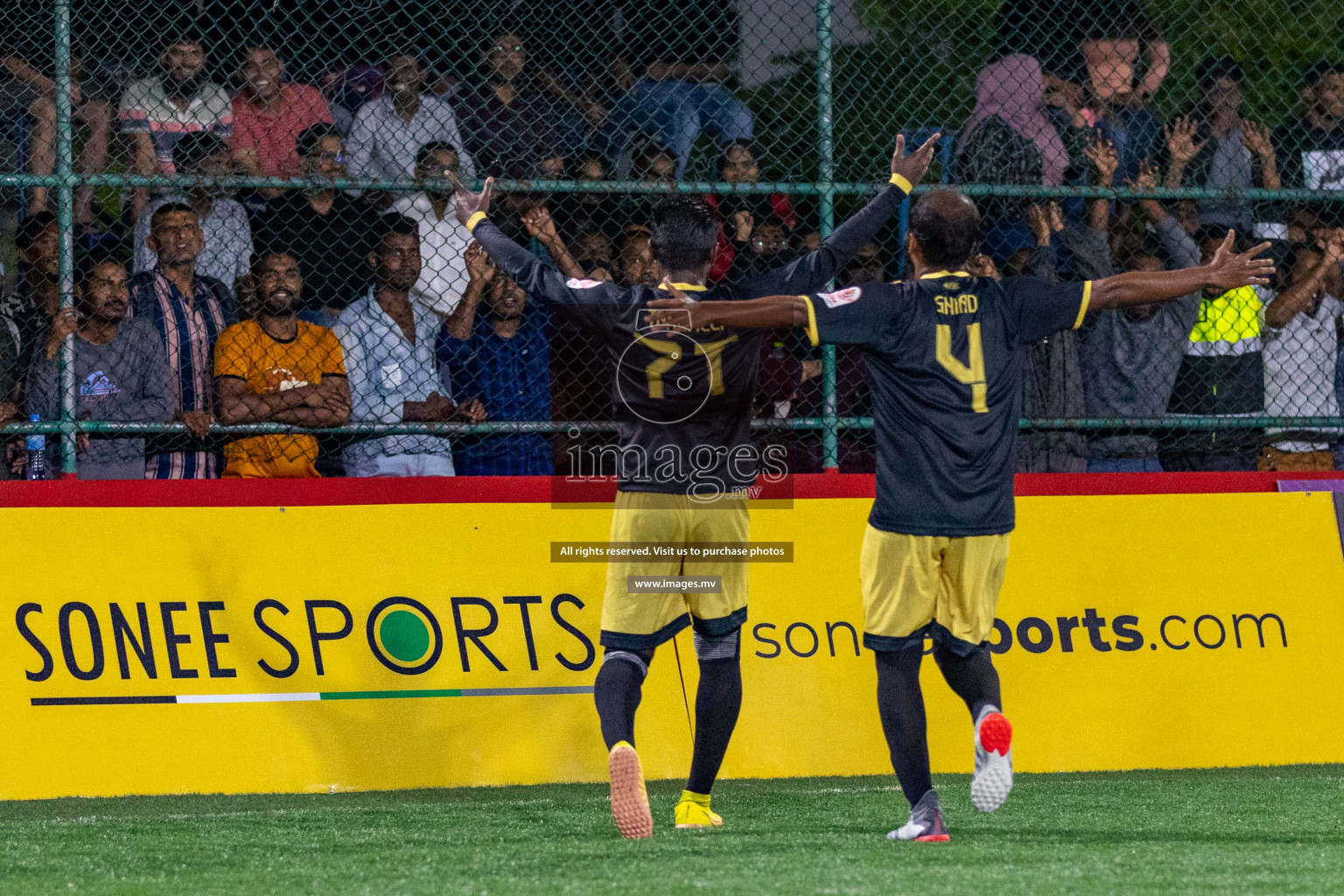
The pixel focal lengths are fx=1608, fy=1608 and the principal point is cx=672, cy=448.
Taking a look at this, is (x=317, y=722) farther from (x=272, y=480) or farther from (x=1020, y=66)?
(x=1020, y=66)

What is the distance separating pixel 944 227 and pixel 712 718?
1.75 meters

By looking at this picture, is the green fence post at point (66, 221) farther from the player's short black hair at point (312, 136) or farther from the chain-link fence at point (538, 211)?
the player's short black hair at point (312, 136)

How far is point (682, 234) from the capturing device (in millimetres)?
5176

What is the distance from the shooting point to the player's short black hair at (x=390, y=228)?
712 centimetres

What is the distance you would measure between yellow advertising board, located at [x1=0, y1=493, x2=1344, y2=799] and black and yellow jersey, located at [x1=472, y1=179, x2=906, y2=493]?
1576 mm

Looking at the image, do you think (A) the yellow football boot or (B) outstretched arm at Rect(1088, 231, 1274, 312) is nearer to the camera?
(B) outstretched arm at Rect(1088, 231, 1274, 312)

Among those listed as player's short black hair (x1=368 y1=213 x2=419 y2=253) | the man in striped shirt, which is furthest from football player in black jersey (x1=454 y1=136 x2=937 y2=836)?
the man in striped shirt

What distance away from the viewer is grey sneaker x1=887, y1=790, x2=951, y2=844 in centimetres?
484

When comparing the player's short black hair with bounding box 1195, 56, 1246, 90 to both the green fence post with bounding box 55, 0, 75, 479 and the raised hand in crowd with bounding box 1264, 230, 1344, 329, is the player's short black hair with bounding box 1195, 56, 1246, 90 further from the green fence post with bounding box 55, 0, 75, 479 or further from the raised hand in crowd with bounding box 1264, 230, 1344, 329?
the green fence post with bounding box 55, 0, 75, 479

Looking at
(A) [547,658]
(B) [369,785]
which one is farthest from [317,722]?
(A) [547,658]

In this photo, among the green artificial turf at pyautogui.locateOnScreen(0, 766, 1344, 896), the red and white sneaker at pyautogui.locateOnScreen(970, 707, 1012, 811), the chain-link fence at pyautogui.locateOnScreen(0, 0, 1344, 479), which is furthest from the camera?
the chain-link fence at pyautogui.locateOnScreen(0, 0, 1344, 479)

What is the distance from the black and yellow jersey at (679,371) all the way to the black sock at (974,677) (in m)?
0.90

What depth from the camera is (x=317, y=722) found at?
21.0 ft

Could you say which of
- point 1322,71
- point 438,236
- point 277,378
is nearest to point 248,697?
point 277,378
